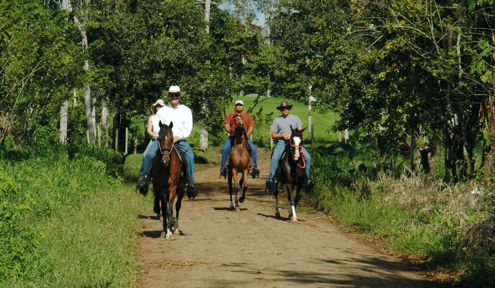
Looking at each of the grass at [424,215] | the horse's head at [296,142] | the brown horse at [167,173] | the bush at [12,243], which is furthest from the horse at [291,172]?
the bush at [12,243]

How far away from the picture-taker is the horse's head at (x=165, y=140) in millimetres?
14547

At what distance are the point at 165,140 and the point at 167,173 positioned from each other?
Answer: 779mm

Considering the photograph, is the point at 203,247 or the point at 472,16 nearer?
the point at 203,247

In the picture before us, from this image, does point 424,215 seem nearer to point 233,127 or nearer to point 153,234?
point 153,234

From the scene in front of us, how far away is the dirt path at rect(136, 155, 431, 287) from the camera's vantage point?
1070cm

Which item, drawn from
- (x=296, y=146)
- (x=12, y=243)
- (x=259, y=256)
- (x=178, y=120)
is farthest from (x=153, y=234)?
(x=12, y=243)

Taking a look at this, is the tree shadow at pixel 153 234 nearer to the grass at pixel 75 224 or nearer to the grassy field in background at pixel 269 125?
the grass at pixel 75 224

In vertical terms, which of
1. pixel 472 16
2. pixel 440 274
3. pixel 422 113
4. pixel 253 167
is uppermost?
pixel 472 16

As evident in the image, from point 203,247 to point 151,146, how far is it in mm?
2935

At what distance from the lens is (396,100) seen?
2098 centimetres

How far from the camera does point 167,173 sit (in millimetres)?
15008

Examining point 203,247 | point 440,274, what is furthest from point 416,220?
point 203,247

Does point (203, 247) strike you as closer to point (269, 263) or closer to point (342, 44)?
point (269, 263)

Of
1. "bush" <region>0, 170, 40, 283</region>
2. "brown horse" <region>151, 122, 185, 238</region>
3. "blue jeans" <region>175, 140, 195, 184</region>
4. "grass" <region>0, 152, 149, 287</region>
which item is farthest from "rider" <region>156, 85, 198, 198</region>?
"bush" <region>0, 170, 40, 283</region>
